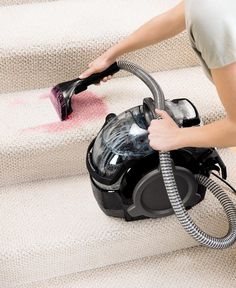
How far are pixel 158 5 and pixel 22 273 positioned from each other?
2.91 feet

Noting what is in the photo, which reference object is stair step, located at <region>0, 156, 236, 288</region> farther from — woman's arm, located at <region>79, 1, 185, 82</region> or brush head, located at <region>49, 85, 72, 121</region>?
woman's arm, located at <region>79, 1, 185, 82</region>

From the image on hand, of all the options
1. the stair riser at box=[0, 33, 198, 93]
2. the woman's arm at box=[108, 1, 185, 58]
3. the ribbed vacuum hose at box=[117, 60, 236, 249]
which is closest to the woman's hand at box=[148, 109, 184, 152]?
the ribbed vacuum hose at box=[117, 60, 236, 249]

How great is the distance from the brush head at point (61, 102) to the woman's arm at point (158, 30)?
17 cm

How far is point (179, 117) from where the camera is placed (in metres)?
1.01

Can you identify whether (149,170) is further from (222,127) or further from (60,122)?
(60,122)

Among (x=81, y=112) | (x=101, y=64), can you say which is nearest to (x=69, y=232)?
(x=81, y=112)

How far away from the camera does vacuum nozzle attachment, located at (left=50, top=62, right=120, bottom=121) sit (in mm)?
1177

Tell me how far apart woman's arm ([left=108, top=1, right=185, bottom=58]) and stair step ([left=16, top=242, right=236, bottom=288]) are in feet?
1.88

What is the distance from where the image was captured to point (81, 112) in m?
1.23

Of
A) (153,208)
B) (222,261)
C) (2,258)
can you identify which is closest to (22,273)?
(2,258)

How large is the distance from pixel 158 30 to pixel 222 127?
1.15ft

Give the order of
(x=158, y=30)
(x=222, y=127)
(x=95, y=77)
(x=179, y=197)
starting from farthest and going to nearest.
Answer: (x=95, y=77), (x=158, y=30), (x=179, y=197), (x=222, y=127)

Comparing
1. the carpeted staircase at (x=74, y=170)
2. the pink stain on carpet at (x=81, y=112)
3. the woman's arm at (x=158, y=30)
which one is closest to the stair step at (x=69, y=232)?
the carpeted staircase at (x=74, y=170)

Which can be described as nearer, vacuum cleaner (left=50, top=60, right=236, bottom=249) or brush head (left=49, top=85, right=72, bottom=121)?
vacuum cleaner (left=50, top=60, right=236, bottom=249)
